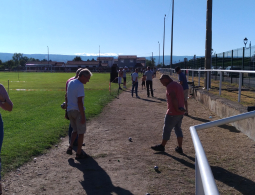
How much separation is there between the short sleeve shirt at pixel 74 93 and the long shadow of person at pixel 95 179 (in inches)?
42.0

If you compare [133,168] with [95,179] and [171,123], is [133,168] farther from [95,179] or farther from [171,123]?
[171,123]

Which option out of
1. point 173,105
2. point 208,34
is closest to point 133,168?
point 173,105

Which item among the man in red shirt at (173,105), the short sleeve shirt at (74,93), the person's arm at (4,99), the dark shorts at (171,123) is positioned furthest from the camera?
the dark shorts at (171,123)

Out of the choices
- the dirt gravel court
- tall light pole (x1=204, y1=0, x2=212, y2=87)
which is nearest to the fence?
tall light pole (x1=204, y1=0, x2=212, y2=87)

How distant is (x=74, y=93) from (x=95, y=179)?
1.66m

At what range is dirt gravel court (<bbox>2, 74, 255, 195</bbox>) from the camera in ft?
13.9

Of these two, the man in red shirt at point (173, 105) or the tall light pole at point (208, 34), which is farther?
the tall light pole at point (208, 34)

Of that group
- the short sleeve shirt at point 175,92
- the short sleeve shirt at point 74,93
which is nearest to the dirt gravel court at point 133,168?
the short sleeve shirt at point 175,92

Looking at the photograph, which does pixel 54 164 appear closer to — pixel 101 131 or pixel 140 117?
pixel 101 131

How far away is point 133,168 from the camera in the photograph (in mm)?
5059

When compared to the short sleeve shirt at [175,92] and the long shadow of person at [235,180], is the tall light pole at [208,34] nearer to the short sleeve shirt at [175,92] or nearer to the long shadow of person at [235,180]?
the short sleeve shirt at [175,92]

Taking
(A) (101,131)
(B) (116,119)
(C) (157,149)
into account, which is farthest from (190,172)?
(B) (116,119)

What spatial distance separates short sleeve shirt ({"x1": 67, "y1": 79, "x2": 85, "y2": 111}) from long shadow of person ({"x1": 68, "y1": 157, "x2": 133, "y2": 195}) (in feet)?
3.50

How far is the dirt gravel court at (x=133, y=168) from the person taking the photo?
422cm
